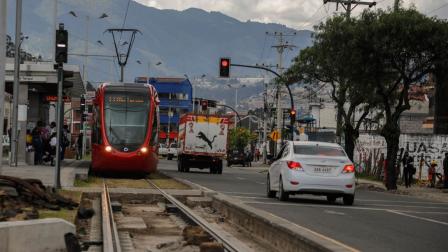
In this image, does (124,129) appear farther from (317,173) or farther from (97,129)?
(317,173)

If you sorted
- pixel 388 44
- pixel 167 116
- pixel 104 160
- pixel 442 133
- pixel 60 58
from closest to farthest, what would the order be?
pixel 60 58, pixel 104 160, pixel 388 44, pixel 442 133, pixel 167 116

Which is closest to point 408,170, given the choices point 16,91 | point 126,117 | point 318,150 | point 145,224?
point 126,117

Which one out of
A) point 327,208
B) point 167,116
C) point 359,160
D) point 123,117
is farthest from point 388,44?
point 167,116

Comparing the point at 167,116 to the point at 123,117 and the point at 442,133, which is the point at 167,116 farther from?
the point at 123,117

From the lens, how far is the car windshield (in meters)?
19.7

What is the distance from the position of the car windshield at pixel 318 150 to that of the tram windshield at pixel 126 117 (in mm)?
8776

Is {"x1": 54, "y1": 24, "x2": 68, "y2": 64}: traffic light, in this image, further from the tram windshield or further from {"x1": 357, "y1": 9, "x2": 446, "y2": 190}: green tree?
{"x1": 357, "y1": 9, "x2": 446, "y2": 190}: green tree

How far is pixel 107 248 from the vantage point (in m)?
10.5

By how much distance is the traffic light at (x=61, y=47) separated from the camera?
18.4 metres

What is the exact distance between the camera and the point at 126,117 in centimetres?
2761

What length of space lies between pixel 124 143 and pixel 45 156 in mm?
8524

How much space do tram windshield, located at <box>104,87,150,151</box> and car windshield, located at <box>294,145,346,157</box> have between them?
8.78 meters

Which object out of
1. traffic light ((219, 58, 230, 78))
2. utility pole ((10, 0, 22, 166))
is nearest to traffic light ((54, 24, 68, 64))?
utility pole ((10, 0, 22, 166))

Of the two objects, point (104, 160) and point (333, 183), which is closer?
point (333, 183)
